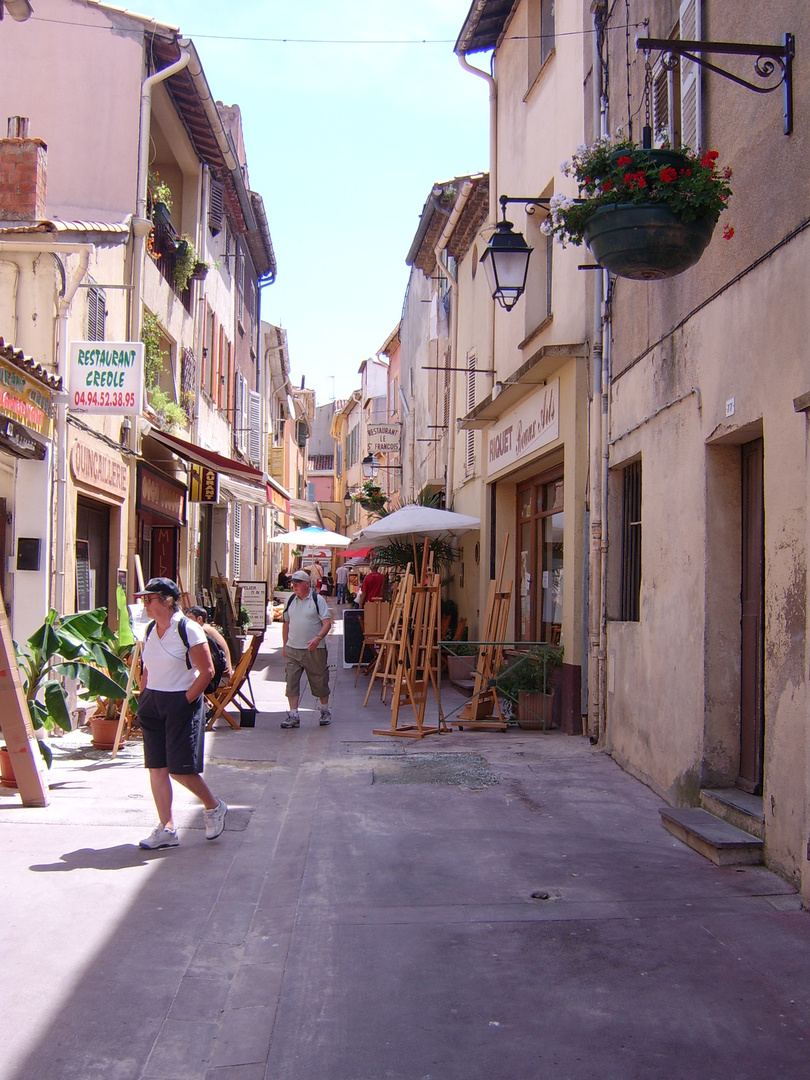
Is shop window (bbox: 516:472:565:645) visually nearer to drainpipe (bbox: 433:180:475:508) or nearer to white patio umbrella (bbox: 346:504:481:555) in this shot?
white patio umbrella (bbox: 346:504:481:555)

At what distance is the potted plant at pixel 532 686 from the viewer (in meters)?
10.8

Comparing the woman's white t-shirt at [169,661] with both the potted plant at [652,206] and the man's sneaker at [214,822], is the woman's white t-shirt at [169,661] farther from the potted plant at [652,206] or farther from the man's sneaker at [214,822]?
the potted plant at [652,206]

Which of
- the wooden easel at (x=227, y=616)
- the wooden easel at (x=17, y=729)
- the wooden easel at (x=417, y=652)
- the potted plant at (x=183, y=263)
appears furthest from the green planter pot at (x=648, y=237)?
the wooden easel at (x=227, y=616)

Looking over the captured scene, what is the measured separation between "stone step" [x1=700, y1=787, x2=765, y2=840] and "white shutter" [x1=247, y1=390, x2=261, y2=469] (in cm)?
1887

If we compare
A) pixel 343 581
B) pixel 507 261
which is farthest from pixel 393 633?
pixel 343 581

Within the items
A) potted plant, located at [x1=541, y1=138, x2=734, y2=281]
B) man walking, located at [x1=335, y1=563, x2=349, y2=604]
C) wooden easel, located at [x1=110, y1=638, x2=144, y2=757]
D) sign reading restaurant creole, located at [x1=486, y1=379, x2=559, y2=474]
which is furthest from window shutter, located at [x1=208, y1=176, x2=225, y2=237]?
man walking, located at [x1=335, y1=563, x2=349, y2=604]

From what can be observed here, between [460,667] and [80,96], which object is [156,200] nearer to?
[80,96]

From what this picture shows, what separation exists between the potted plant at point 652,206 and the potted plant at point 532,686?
5.51 m

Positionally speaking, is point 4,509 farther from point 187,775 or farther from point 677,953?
point 677,953

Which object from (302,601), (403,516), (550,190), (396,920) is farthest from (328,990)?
(403,516)

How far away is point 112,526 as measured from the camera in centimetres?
1262

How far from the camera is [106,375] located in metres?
10.1

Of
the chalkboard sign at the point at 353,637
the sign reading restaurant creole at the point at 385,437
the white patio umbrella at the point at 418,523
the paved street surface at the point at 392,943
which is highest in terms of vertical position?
the sign reading restaurant creole at the point at 385,437

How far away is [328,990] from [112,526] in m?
9.34
